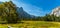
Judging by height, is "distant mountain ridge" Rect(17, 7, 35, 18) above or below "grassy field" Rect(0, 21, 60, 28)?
above

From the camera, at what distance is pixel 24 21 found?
32.7 ft

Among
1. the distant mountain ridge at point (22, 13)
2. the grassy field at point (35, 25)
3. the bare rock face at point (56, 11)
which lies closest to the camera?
the grassy field at point (35, 25)

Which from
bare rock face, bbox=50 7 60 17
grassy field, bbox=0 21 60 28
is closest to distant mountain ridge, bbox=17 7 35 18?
grassy field, bbox=0 21 60 28

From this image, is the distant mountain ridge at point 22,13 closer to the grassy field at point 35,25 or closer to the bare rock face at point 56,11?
the grassy field at point 35,25

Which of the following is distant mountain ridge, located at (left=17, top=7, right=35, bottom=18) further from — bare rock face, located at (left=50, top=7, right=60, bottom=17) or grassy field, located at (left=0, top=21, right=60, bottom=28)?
bare rock face, located at (left=50, top=7, right=60, bottom=17)

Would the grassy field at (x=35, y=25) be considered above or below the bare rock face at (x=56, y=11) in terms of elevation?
below

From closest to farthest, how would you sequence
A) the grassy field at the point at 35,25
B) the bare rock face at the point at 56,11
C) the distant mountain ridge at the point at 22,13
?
the grassy field at the point at 35,25 → the distant mountain ridge at the point at 22,13 → the bare rock face at the point at 56,11

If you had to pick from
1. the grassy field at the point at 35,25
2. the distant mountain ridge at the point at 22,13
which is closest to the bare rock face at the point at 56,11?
the grassy field at the point at 35,25

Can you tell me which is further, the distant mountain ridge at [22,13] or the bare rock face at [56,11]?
the bare rock face at [56,11]

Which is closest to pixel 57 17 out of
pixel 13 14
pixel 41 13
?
pixel 41 13

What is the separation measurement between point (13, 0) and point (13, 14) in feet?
2.70

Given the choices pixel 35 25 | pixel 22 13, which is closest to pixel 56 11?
pixel 35 25

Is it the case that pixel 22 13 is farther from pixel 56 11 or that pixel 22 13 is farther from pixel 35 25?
pixel 56 11

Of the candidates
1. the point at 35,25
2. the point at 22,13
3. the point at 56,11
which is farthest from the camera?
the point at 56,11
